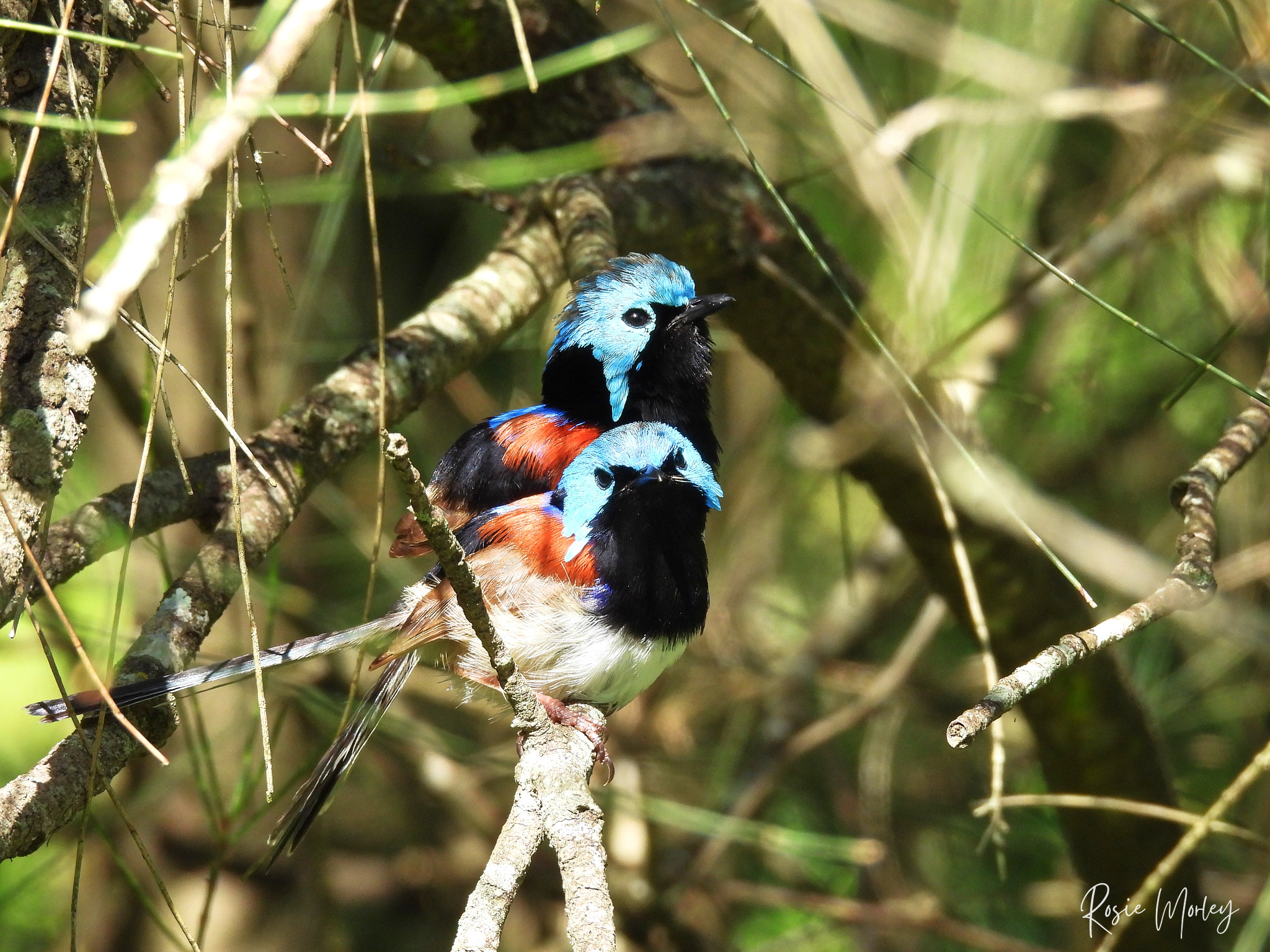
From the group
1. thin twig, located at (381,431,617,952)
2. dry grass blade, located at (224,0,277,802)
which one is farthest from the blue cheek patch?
dry grass blade, located at (224,0,277,802)

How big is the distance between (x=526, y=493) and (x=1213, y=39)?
11.0 ft

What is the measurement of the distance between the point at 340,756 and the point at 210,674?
2.13 ft

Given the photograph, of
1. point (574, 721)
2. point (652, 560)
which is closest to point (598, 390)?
point (652, 560)

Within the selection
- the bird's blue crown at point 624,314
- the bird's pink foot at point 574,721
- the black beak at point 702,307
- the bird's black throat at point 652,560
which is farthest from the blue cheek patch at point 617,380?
the bird's pink foot at point 574,721

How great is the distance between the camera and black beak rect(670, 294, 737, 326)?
120 inches

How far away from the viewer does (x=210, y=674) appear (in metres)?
2.16

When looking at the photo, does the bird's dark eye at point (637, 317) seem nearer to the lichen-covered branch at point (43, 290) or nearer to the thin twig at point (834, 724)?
the lichen-covered branch at point (43, 290)

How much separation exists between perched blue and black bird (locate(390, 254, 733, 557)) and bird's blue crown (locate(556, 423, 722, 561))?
0.18m

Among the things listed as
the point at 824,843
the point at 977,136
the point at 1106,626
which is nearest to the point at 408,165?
the point at 977,136

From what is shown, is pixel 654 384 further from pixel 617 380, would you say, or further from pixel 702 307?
pixel 702 307

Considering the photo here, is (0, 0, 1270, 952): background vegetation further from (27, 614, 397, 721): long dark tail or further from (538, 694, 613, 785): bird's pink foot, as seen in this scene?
(27, 614, 397, 721): long dark tail

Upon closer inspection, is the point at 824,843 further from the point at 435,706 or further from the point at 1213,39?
the point at 1213,39

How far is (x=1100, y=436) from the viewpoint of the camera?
5.00 meters

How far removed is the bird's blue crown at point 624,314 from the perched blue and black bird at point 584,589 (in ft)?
1.26
